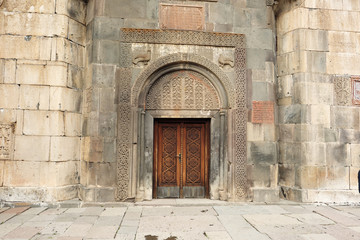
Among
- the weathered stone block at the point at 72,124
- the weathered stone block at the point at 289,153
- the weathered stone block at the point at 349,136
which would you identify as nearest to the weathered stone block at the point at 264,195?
the weathered stone block at the point at 289,153

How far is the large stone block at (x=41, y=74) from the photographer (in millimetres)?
5746

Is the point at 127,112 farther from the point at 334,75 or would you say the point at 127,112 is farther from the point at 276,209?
the point at 334,75

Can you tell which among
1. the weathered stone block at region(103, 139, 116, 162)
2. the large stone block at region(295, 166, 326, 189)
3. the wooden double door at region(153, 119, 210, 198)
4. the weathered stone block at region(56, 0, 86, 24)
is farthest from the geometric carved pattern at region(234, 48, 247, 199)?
the weathered stone block at region(56, 0, 86, 24)

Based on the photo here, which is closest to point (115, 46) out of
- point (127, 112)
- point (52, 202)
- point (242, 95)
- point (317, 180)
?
point (127, 112)

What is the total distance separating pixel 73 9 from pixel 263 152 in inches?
218

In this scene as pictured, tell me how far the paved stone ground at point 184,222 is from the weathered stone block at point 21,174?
0.52 meters

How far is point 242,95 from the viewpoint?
6246 millimetres

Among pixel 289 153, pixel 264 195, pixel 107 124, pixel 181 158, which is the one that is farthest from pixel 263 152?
pixel 107 124

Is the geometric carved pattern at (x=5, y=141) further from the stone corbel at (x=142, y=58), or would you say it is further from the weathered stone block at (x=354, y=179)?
the weathered stone block at (x=354, y=179)

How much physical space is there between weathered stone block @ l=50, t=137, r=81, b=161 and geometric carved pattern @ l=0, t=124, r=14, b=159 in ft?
2.85

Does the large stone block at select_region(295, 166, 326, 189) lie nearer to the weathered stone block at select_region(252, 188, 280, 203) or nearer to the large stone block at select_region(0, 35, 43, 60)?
the weathered stone block at select_region(252, 188, 280, 203)

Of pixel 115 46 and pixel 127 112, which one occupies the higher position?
pixel 115 46

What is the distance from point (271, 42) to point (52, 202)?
6.19 m

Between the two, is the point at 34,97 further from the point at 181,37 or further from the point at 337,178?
the point at 337,178
